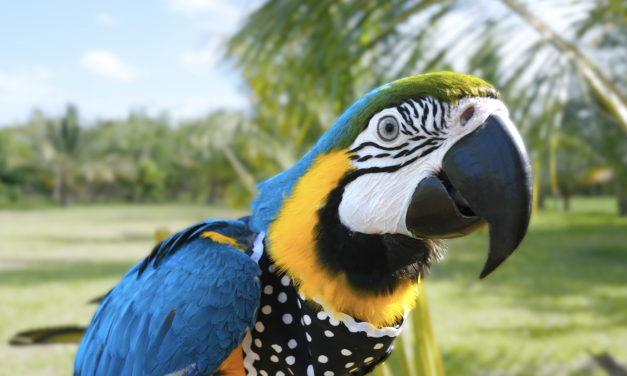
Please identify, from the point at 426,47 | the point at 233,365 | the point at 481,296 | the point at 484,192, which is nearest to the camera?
the point at 484,192

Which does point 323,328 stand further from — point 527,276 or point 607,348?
point 527,276

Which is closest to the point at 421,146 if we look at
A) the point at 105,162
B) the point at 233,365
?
the point at 233,365

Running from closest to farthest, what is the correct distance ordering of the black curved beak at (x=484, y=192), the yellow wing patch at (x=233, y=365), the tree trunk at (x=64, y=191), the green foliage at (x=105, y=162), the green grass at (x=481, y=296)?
the black curved beak at (x=484, y=192), the yellow wing patch at (x=233, y=365), the green grass at (x=481, y=296), the green foliage at (x=105, y=162), the tree trunk at (x=64, y=191)

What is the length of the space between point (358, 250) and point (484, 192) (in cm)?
28

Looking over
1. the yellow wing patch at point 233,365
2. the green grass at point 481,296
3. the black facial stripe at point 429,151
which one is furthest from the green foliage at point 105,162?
the black facial stripe at point 429,151

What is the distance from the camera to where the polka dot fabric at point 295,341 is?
3.23 ft

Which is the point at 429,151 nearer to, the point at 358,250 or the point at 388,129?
the point at 388,129

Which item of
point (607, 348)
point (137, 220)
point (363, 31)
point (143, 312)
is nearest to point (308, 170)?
point (143, 312)

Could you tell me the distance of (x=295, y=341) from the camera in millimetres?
1019

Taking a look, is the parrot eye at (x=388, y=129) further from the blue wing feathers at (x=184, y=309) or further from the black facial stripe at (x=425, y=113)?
the blue wing feathers at (x=184, y=309)

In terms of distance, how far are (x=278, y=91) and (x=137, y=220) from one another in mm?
16854

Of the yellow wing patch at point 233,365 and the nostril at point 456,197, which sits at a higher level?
the nostril at point 456,197

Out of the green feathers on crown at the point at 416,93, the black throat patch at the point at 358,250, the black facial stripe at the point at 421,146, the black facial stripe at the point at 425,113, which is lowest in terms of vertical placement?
the black throat patch at the point at 358,250

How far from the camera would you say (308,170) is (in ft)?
3.30
